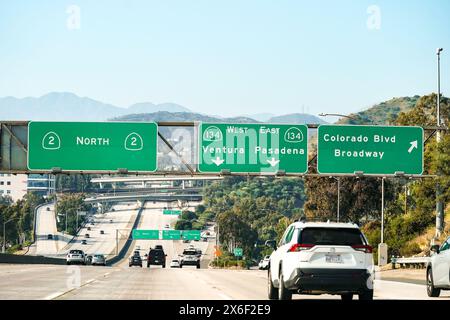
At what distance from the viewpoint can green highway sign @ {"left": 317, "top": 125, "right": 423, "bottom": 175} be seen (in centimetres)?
4869

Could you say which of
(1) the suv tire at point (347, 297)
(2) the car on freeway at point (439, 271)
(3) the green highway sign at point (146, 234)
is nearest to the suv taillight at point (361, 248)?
(1) the suv tire at point (347, 297)

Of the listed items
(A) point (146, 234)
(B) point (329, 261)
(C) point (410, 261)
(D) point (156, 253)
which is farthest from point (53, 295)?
(A) point (146, 234)

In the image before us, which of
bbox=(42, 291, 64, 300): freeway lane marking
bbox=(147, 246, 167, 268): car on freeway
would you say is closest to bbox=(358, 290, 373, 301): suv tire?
bbox=(42, 291, 64, 300): freeway lane marking

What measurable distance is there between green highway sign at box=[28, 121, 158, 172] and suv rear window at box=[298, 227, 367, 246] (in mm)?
27335

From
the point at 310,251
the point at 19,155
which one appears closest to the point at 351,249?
the point at 310,251

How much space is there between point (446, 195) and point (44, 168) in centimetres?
2937

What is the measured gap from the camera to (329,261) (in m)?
21.3

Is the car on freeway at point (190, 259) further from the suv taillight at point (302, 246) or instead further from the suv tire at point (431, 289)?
the suv taillight at point (302, 246)

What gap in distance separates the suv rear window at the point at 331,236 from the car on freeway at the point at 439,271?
373cm

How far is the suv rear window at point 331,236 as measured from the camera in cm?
2156

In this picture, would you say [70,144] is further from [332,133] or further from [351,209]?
[351,209]

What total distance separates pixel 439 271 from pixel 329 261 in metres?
5.06

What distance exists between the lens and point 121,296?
78.2ft

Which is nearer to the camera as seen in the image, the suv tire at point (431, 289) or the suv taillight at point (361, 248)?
the suv taillight at point (361, 248)
